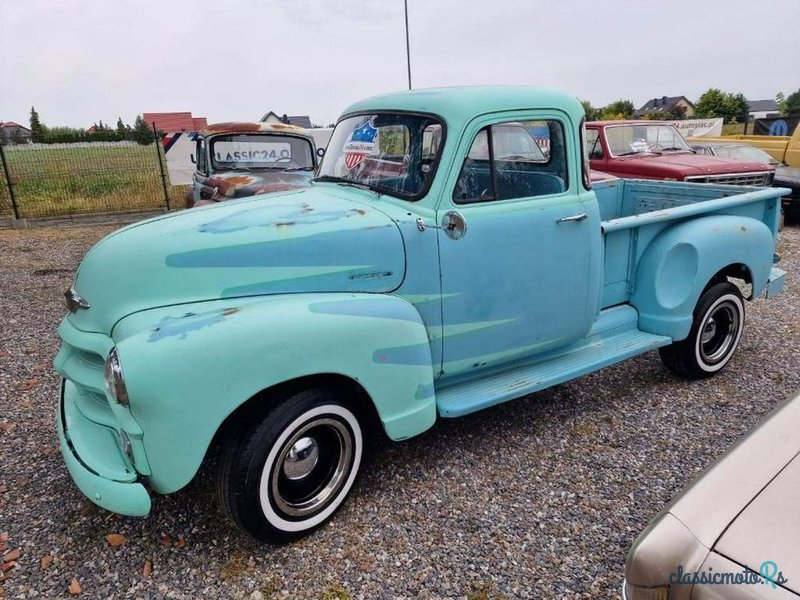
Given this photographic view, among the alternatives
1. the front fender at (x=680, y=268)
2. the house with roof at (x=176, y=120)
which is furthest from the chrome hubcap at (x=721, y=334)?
the house with roof at (x=176, y=120)

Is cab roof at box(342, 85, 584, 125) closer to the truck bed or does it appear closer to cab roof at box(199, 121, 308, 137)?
the truck bed

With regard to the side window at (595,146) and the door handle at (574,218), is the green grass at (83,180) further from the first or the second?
the door handle at (574,218)

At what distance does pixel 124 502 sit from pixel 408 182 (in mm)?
1964

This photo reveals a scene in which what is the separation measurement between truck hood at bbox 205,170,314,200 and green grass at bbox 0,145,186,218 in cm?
547

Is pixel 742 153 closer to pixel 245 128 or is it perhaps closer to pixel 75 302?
pixel 245 128

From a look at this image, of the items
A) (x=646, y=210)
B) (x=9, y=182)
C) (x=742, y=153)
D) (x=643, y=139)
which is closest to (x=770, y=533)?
(x=646, y=210)

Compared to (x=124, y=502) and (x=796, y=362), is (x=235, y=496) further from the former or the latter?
(x=796, y=362)

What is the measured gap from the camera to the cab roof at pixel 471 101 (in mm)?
2887

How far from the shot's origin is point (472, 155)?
9.47 ft

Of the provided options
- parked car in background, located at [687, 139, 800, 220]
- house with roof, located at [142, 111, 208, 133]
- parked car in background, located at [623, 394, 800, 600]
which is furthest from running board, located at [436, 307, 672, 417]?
house with roof, located at [142, 111, 208, 133]

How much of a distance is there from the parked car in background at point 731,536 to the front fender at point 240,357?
1336 millimetres

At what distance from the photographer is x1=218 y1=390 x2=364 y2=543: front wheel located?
2.31 m

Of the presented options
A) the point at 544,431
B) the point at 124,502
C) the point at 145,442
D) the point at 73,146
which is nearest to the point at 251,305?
the point at 145,442

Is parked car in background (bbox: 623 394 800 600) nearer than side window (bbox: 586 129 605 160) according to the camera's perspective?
Yes
